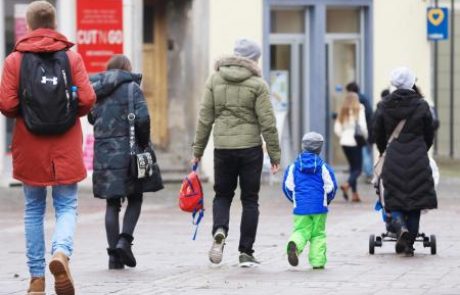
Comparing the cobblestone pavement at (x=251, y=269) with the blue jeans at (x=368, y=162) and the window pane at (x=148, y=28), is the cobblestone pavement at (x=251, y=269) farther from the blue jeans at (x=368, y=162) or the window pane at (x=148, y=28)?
the window pane at (x=148, y=28)

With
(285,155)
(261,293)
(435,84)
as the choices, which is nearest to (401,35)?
(285,155)

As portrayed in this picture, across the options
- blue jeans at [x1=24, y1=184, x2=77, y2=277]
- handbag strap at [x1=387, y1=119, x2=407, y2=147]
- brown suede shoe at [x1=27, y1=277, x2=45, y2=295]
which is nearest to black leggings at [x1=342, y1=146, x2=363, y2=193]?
handbag strap at [x1=387, y1=119, x2=407, y2=147]

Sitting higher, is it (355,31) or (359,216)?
(355,31)

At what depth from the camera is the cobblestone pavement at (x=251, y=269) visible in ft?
34.7

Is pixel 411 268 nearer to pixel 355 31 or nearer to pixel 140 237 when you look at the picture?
pixel 140 237

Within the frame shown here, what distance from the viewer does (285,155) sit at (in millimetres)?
25203

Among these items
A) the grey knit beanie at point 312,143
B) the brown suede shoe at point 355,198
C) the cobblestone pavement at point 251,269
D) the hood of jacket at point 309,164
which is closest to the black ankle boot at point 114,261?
the cobblestone pavement at point 251,269

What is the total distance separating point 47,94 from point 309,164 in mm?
3030

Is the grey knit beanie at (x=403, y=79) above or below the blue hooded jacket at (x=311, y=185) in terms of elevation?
above

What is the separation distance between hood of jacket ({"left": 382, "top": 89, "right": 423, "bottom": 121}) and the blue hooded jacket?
126 centimetres

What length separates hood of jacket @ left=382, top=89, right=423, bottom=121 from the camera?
1318cm

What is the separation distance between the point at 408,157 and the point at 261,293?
10.9 feet

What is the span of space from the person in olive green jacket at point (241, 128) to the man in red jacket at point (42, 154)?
2.33m

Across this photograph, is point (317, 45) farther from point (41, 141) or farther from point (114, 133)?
point (41, 141)
